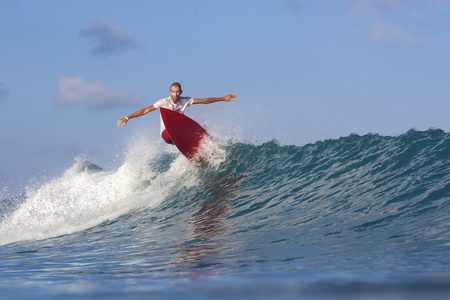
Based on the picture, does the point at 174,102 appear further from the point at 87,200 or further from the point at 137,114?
the point at 87,200

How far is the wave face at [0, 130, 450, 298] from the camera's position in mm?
4348

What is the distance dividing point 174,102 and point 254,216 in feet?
13.8

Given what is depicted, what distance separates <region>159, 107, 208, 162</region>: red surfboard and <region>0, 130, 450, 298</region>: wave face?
27.3 inches

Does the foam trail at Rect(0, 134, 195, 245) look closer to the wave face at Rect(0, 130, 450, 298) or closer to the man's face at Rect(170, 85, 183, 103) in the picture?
the wave face at Rect(0, 130, 450, 298)

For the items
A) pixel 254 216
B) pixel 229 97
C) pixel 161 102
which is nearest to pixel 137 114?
pixel 161 102

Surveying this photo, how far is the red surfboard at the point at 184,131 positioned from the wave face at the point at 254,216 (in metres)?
0.69

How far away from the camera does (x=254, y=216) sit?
309 inches

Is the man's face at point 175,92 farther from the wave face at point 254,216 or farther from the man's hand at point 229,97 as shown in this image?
the wave face at point 254,216

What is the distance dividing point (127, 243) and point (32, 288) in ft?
11.5

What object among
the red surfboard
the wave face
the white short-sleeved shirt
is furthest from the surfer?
the wave face

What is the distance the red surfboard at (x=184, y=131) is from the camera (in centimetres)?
1074

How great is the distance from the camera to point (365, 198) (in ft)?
25.6

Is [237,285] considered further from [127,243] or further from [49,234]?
[49,234]

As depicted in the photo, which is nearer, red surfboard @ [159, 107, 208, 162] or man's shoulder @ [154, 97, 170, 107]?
red surfboard @ [159, 107, 208, 162]
